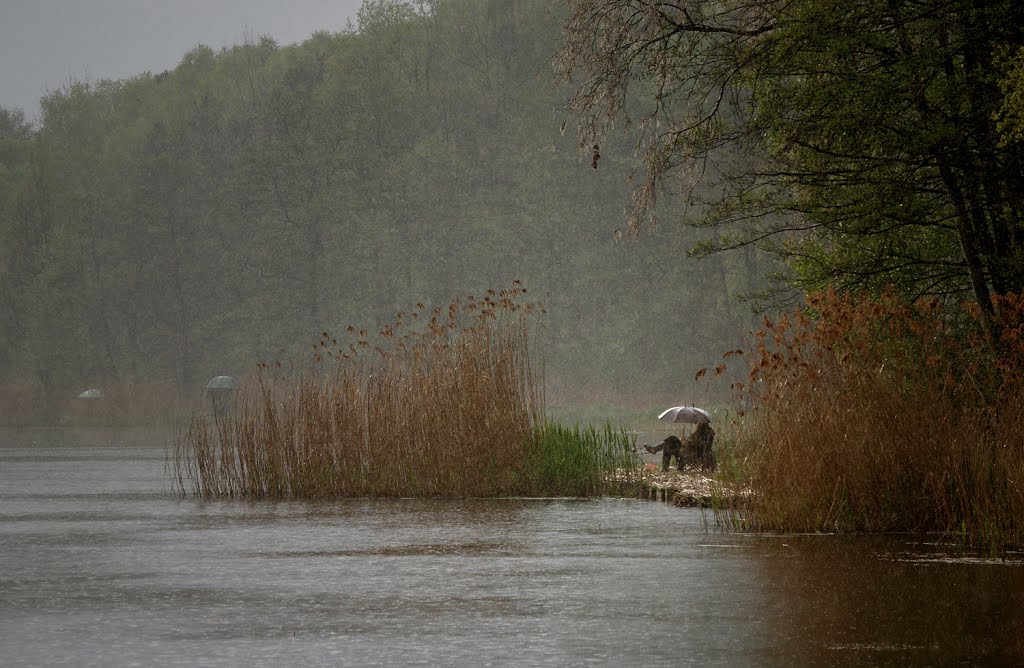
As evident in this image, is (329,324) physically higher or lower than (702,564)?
higher

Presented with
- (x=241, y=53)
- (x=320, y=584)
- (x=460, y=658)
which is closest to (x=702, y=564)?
(x=320, y=584)

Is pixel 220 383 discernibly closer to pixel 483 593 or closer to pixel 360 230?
pixel 360 230

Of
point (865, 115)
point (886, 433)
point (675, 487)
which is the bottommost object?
point (675, 487)

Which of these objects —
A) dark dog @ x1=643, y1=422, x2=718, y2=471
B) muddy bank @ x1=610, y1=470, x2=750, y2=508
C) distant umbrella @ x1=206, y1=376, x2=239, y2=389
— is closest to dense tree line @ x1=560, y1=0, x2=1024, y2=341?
muddy bank @ x1=610, y1=470, x2=750, y2=508

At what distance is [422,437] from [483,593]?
789 cm

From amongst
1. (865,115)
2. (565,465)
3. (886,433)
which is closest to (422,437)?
(565,465)

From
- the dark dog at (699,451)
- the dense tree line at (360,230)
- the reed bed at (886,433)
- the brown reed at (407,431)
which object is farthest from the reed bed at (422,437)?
the dense tree line at (360,230)

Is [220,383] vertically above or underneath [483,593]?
above

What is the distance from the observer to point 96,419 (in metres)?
46.2

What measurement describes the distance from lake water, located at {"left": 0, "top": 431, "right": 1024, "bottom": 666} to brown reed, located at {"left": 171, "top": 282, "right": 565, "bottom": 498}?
1767 millimetres

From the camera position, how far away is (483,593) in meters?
9.55

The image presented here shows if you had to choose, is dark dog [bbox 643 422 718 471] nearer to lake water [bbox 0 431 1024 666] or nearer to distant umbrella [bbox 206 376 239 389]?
lake water [bbox 0 431 1024 666]

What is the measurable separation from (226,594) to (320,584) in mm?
698

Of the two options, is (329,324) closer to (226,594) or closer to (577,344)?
(577,344)
